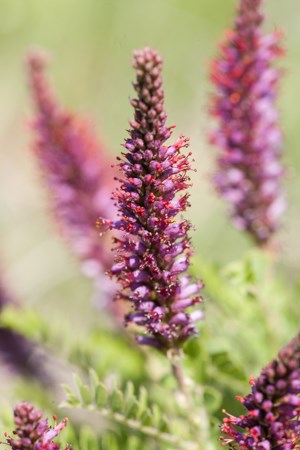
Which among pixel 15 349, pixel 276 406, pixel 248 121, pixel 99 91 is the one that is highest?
pixel 99 91

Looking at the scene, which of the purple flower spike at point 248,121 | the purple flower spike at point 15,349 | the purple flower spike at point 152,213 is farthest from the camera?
the purple flower spike at point 15,349

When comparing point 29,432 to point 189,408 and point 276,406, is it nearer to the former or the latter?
point 276,406

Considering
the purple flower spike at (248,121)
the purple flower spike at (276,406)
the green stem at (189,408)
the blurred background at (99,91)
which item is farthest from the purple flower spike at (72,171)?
the blurred background at (99,91)

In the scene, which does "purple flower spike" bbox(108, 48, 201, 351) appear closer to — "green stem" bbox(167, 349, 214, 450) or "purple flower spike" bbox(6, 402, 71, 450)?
"green stem" bbox(167, 349, 214, 450)

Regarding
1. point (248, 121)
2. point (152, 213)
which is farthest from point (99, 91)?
point (152, 213)

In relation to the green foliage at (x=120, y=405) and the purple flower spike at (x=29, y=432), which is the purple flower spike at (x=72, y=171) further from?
the purple flower spike at (x=29, y=432)

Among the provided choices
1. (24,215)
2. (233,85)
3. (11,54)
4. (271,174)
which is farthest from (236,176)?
(11,54)
